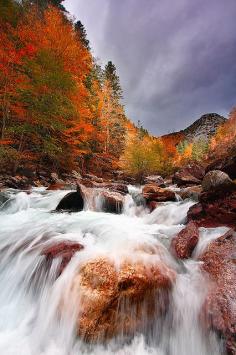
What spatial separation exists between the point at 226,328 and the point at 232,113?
67.0 feet

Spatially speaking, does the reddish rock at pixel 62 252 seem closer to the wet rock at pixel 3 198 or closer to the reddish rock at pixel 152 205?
the reddish rock at pixel 152 205

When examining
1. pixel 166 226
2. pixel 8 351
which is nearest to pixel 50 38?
pixel 166 226

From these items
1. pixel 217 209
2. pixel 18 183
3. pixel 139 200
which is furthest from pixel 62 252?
pixel 18 183

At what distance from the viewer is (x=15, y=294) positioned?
4.11 meters

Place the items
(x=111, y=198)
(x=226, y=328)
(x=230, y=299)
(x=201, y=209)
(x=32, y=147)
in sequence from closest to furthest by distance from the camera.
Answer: (x=226, y=328)
(x=230, y=299)
(x=201, y=209)
(x=111, y=198)
(x=32, y=147)

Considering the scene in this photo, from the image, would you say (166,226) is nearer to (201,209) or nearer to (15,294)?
(201,209)

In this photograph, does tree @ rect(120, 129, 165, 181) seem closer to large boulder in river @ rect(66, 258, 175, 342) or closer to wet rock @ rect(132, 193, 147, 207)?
wet rock @ rect(132, 193, 147, 207)

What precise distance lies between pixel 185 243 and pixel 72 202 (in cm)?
532

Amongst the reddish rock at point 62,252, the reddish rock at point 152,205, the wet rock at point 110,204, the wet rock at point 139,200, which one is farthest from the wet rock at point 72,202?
the reddish rock at point 62,252

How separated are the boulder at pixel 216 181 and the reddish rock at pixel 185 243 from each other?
6.05 ft

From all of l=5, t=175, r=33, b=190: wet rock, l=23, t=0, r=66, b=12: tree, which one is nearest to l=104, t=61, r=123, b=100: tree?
l=23, t=0, r=66, b=12: tree

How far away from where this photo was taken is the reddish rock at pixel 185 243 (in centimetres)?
475

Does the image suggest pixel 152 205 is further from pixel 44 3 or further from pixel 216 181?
pixel 44 3

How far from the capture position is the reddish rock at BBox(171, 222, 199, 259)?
4754mm
